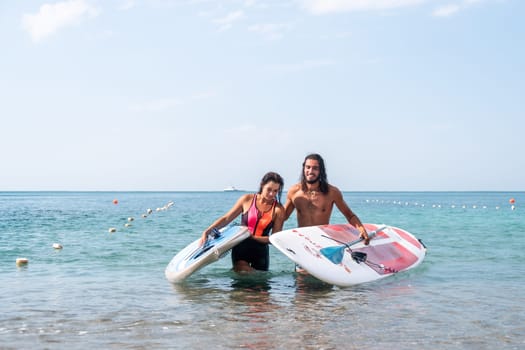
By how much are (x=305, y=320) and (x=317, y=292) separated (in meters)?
1.53

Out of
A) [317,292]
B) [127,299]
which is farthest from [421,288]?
[127,299]

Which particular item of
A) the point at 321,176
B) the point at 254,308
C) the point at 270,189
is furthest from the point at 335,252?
the point at 254,308

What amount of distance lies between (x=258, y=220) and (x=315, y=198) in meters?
1.00

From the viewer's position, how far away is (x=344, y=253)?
7.82 m

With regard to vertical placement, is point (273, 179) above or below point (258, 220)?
above

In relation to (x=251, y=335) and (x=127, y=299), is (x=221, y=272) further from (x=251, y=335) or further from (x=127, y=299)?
(x=251, y=335)

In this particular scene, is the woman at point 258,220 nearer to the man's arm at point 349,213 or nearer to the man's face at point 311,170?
the man's face at point 311,170

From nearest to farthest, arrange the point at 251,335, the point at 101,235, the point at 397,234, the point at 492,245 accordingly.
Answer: the point at 251,335
the point at 397,234
the point at 492,245
the point at 101,235

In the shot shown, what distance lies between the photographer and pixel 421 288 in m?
7.46

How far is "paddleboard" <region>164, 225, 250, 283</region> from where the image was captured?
284 inches

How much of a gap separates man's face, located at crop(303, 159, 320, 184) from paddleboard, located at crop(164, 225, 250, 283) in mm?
1140

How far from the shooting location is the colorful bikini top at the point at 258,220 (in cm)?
752

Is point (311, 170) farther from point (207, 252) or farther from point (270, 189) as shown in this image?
point (207, 252)

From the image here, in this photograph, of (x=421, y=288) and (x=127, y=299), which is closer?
(x=127, y=299)
